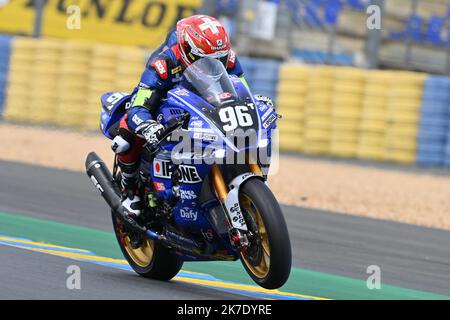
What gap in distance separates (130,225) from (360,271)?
1861 mm

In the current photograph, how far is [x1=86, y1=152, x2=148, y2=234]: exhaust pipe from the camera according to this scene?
22.0 ft

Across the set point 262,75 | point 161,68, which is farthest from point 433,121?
point 161,68

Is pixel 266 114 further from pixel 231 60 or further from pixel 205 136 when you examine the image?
pixel 231 60

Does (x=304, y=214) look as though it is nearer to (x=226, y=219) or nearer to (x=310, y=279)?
(x=310, y=279)

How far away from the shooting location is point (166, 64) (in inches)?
256

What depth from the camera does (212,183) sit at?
6094mm

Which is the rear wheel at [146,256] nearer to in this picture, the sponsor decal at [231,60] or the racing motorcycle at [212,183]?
the racing motorcycle at [212,183]

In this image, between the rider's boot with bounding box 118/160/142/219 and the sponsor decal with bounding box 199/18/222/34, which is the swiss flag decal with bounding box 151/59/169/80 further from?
the rider's boot with bounding box 118/160/142/219

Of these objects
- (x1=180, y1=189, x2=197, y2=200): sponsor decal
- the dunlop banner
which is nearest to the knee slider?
(x1=180, y1=189, x2=197, y2=200): sponsor decal

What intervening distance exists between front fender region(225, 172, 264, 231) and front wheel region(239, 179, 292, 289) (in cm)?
3

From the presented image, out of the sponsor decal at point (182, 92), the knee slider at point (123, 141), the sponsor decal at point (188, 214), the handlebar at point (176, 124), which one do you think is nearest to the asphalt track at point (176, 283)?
the sponsor decal at point (188, 214)

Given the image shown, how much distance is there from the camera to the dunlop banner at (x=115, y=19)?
20344 millimetres

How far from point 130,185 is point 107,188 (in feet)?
0.92

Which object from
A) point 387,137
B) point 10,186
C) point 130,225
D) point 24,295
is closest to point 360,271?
point 130,225
